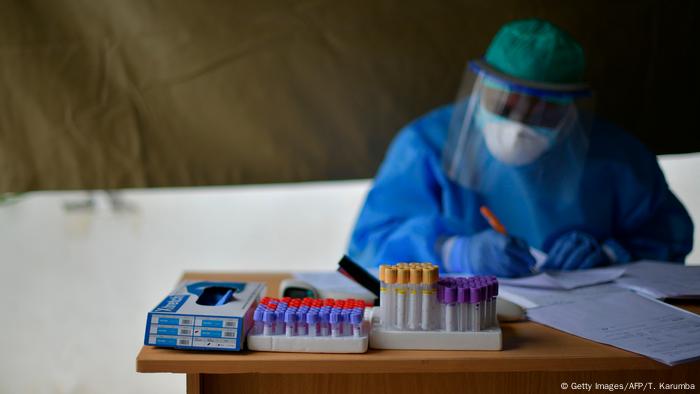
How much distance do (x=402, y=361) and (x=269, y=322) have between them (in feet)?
0.65

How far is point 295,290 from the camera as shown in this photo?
1.25 m

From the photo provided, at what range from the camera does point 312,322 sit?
0.98 metres

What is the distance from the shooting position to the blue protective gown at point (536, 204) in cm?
170

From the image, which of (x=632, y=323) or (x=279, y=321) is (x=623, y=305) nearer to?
(x=632, y=323)

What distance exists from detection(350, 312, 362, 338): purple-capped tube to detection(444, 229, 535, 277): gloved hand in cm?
53

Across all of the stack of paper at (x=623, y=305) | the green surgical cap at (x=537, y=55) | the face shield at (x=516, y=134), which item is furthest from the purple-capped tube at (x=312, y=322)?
the green surgical cap at (x=537, y=55)

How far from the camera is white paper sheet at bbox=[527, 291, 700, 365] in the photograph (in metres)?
1.02

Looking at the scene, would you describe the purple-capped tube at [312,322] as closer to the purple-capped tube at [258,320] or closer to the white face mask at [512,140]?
the purple-capped tube at [258,320]

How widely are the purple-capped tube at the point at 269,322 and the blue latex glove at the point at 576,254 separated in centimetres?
87

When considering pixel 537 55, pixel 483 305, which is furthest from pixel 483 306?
pixel 537 55

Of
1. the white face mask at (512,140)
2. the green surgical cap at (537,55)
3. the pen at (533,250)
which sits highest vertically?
the green surgical cap at (537,55)

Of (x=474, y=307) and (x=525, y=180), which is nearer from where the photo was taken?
(x=474, y=307)

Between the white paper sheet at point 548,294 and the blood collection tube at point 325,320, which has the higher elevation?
the blood collection tube at point 325,320

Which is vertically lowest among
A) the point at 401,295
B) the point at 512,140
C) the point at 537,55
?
the point at 401,295
